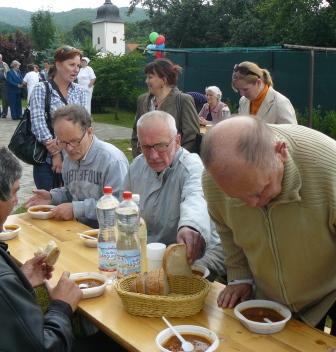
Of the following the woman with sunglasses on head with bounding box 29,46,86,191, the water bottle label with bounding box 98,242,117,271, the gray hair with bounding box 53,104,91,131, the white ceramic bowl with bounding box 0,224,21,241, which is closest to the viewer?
the water bottle label with bounding box 98,242,117,271

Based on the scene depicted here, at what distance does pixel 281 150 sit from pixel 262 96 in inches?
129

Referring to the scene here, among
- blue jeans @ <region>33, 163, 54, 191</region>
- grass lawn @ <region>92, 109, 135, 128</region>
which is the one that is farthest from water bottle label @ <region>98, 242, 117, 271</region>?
grass lawn @ <region>92, 109, 135, 128</region>

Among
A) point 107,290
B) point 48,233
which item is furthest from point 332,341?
point 48,233

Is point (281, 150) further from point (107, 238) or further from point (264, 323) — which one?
point (107, 238)

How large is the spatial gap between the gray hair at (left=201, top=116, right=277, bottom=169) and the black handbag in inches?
115

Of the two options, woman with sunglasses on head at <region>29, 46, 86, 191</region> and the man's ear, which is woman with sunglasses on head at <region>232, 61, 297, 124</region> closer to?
woman with sunglasses on head at <region>29, 46, 86, 191</region>

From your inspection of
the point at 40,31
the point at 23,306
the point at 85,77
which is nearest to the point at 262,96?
the point at 23,306

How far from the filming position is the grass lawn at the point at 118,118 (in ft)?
51.6

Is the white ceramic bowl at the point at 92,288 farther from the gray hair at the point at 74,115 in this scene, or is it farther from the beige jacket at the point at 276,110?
the beige jacket at the point at 276,110

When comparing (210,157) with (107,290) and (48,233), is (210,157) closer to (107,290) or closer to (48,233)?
(107,290)

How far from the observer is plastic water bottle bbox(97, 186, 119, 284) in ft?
7.96

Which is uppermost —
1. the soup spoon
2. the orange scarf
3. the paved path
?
the orange scarf

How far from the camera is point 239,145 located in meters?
1.63

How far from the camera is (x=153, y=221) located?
2.81 m
